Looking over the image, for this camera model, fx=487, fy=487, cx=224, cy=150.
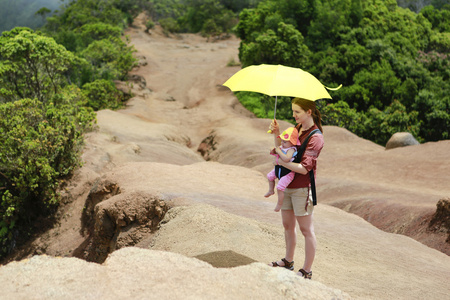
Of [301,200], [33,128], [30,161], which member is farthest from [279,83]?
[33,128]

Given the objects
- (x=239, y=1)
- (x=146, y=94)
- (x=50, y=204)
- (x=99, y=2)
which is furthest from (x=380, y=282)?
(x=239, y=1)

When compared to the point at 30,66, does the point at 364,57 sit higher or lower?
lower

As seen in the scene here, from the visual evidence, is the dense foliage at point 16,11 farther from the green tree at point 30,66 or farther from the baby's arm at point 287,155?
the baby's arm at point 287,155

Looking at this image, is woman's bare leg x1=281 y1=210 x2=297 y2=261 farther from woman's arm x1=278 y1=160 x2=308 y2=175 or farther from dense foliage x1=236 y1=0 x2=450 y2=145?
dense foliage x1=236 y1=0 x2=450 y2=145

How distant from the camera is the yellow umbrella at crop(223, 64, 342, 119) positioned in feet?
19.5

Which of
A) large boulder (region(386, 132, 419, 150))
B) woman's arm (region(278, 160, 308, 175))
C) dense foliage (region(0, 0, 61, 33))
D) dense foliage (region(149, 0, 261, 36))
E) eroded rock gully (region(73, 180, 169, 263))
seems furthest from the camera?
dense foliage (region(149, 0, 261, 36))

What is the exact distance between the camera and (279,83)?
6.07 meters

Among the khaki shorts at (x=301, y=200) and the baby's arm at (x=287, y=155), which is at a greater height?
the baby's arm at (x=287, y=155)

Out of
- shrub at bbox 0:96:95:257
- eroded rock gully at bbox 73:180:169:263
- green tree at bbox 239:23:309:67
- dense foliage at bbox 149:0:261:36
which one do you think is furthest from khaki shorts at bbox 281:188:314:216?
dense foliage at bbox 149:0:261:36

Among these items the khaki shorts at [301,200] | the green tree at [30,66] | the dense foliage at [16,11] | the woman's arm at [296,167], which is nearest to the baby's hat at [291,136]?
the woman's arm at [296,167]

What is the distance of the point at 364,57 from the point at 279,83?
127 ft

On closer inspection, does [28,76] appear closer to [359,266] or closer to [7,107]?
[7,107]

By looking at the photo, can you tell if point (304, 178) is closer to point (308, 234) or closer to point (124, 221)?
point (308, 234)

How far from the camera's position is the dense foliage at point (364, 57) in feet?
114
